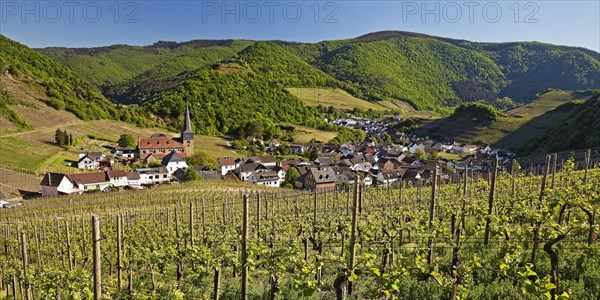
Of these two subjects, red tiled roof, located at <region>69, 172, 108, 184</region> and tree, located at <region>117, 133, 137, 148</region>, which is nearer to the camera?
red tiled roof, located at <region>69, 172, 108, 184</region>

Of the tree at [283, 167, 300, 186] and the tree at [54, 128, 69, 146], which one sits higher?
the tree at [54, 128, 69, 146]

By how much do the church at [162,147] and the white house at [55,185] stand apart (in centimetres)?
2214

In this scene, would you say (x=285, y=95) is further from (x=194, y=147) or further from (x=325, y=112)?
(x=194, y=147)

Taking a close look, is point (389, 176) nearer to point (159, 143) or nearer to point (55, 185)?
point (159, 143)

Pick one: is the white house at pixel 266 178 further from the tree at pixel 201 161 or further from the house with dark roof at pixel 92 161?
the house with dark roof at pixel 92 161

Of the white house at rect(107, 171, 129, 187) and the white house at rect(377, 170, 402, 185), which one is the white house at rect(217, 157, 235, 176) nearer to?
the white house at rect(107, 171, 129, 187)

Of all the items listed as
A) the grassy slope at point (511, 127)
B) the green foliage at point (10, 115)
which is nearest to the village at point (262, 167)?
the grassy slope at point (511, 127)

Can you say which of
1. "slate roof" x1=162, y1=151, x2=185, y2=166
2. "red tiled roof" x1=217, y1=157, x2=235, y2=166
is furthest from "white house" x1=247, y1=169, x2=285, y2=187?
"slate roof" x1=162, y1=151, x2=185, y2=166

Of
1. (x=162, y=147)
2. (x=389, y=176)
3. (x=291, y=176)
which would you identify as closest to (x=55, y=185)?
(x=162, y=147)

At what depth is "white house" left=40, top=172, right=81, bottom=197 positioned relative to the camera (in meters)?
44.6

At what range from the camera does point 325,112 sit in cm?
15512

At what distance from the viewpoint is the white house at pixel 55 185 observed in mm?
44625

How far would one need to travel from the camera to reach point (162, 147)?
75062 millimetres

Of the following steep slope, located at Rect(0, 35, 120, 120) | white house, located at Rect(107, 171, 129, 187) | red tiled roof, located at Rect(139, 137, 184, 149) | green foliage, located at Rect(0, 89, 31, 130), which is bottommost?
white house, located at Rect(107, 171, 129, 187)
